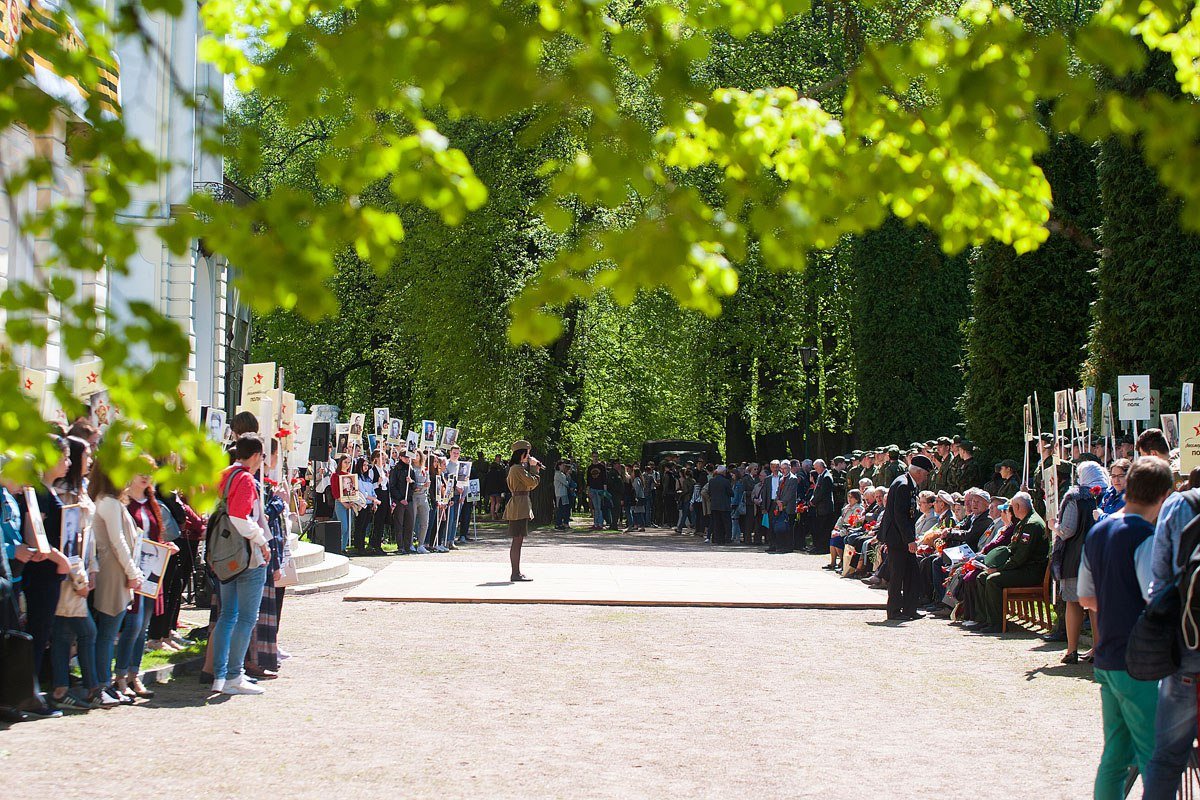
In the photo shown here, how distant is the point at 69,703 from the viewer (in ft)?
32.3

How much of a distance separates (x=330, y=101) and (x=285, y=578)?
306 inches

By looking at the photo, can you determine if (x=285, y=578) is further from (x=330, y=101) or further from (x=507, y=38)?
(x=507, y=38)

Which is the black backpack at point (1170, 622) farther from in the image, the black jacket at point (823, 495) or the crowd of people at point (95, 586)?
the black jacket at point (823, 495)

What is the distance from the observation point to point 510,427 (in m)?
38.5

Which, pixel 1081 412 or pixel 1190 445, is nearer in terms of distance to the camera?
pixel 1190 445

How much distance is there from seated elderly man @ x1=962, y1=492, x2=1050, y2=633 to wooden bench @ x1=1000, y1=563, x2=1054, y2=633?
10 centimetres

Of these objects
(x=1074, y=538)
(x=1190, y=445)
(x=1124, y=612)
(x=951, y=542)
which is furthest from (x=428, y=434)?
(x=1124, y=612)

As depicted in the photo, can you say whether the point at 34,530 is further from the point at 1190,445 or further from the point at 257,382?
the point at 1190,445

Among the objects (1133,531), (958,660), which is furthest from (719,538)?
(1133,531)

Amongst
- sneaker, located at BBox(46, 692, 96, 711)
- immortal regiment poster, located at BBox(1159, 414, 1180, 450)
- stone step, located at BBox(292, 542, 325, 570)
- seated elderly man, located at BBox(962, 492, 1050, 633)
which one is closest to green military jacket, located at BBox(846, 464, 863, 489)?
stone step, located at BBox(292, 542, 325, 570)

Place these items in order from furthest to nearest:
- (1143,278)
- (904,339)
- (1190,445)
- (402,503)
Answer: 1. (904,339)
2. (402,503)
3. (1143,278)
4. (1190,445)

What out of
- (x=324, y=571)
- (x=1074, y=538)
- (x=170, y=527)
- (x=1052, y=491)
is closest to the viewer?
(x=170, y=527)

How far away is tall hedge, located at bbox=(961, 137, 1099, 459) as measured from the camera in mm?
26859

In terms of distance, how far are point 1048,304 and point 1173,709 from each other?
72.2 feet
